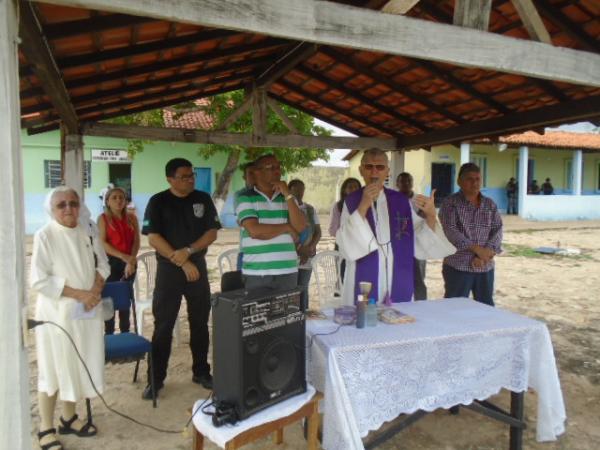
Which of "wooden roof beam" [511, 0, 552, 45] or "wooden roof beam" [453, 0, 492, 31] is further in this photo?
"wooden roof beam" [511, 0, 552, 45]

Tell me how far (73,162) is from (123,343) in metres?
2.99

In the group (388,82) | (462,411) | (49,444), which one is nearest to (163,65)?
(388,82)

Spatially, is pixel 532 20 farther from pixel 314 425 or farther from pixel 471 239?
pixel 314 425

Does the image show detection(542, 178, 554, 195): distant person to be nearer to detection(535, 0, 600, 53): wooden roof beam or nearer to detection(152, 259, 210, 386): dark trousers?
detection(535, 0, 600, 53): wooden roof beam

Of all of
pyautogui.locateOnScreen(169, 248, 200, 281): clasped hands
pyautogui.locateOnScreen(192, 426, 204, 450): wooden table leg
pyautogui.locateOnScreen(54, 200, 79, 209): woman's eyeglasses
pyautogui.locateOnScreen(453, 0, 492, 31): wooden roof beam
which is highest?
pyautogui.locateOnScreen(453, 0, 492, 31): wooden roof beam

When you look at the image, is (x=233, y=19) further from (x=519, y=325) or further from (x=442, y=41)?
(x=519, y=325)

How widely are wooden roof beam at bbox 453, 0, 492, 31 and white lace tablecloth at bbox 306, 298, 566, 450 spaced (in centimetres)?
173

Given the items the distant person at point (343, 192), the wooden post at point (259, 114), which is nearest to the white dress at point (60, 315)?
the distant person at point (343, 192)

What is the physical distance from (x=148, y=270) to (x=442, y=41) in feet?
12.3

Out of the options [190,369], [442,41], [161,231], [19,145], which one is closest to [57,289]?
[161,231]

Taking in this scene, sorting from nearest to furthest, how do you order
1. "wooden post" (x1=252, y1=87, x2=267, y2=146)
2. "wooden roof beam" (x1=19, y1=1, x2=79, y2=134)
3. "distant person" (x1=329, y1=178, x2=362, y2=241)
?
"wooden roof beam" (x1=19, y1=1, x2=79, y2=134)
"distant person" (x1=329, y1=178, x2=362, y2=241)
"wooden post" (x1=252, y1=87, x2=267, y2=146)

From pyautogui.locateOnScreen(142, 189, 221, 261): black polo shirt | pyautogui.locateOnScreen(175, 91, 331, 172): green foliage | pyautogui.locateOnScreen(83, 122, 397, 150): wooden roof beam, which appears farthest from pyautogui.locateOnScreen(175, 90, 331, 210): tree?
pyautogui.locateOnScreen(142, 189, 221, 261): black polo shirt

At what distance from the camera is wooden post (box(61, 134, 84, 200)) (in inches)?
220

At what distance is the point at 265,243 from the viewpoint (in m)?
3.47
